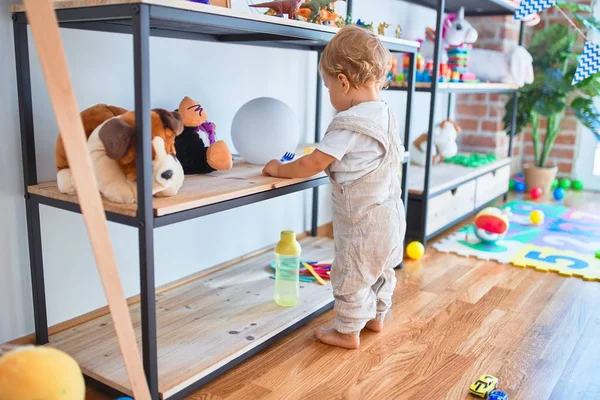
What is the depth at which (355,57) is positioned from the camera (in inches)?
55.7

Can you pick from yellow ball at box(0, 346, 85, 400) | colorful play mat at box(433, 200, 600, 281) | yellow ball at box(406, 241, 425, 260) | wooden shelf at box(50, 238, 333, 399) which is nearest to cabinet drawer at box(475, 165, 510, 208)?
colorful play mat at box(433, 200, 600, 281)

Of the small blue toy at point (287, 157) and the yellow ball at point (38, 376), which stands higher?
the small blue toy at point (287, 157)

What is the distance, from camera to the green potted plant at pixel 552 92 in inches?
127

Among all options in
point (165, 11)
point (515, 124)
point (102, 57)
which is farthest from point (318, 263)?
point (515, 124)

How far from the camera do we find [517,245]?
8.11 ft

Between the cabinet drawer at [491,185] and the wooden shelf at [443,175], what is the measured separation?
4 cm

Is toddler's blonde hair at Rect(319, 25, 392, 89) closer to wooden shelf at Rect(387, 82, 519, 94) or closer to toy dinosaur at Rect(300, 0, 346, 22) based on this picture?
toy dinosaur at Rect(300, 0, 346, 22)

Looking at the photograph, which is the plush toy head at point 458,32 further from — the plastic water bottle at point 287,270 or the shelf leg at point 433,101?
the plastic water bottle at point 287,270

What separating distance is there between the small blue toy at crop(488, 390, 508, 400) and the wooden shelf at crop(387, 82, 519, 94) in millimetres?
1277

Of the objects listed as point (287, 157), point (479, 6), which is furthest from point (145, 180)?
point (479, 6)

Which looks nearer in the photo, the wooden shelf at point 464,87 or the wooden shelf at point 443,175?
the wooden shelf at point 464,87

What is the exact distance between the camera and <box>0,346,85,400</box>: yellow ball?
101 cm

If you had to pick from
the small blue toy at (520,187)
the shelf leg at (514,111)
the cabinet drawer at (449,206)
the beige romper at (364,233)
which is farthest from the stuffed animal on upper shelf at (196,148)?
the small blue toy at (520,187)

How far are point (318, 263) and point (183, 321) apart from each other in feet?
1.95
